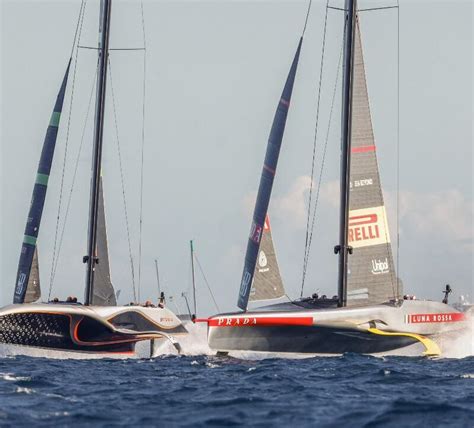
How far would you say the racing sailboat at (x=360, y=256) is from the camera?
131 feet

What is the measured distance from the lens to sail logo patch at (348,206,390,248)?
40.8 meters

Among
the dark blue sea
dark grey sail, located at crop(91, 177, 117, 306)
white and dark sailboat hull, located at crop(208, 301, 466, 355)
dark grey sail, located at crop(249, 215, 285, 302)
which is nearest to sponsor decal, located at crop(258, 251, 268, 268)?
dark grey sail, located at crop(249, 215, 285, 302)

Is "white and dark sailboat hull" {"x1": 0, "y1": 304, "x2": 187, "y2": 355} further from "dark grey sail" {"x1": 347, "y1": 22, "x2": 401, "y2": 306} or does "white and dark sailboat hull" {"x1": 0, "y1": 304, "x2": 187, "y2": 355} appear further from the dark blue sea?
"dark grey sail" {"x1": 347, "y1": 22, "x2": 401, "y2": 306}

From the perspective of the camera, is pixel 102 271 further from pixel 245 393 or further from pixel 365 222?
pixel 245 393

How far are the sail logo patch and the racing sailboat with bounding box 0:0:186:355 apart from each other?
8758 mm

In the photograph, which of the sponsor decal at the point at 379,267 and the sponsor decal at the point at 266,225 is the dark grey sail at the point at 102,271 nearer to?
the sponsor decal at the point at 266,225

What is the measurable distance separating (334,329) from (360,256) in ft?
9.57

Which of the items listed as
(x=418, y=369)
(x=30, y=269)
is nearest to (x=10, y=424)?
(x=418, y=369)

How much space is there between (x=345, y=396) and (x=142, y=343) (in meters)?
19.7

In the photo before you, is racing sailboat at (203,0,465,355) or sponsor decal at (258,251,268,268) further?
sponsor decal at (258,251,268,268)

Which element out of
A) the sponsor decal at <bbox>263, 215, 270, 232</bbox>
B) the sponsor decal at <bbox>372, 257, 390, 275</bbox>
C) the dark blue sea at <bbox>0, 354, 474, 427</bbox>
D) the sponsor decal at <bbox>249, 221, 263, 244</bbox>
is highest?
the sponsor decal at <bbox>263, 215, 270, 232</bbox>

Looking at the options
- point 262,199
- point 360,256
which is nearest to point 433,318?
point 360,256

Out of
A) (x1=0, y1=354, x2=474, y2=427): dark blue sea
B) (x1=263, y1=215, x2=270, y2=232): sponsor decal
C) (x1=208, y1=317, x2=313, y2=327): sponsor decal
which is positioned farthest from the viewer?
(x1=263, y1=215, x2=270, y2=232): sponsor decal

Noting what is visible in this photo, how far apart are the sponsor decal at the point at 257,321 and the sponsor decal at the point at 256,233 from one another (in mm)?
3141
